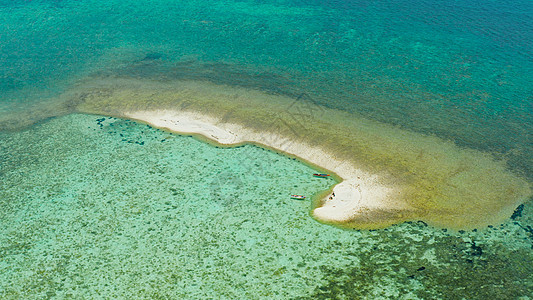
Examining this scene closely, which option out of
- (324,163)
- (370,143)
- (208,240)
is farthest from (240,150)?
(370,143)

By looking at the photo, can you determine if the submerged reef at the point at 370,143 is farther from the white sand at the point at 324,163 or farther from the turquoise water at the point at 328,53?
the turquoise water at the point at 328,53

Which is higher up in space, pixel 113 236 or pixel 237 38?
pixel 237 38

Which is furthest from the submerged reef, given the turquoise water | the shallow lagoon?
the turquoise water

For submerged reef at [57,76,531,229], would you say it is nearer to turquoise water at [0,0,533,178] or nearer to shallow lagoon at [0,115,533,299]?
shallow lagoon at [0,115,533,299]

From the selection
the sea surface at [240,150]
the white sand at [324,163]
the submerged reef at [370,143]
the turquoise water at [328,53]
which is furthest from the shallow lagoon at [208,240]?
the turquoise water at [328,53]

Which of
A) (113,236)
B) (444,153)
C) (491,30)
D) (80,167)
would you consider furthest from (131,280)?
(491,30)

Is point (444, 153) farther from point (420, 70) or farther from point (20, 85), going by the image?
point (20, 85)
